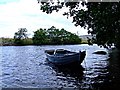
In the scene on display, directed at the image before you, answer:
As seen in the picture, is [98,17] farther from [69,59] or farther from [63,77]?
[69,59]

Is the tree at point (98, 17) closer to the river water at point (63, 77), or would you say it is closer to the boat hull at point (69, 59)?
the river water at point (63, 77)

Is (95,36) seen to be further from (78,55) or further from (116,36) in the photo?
(78,55)

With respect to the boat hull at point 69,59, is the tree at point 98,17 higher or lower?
higher

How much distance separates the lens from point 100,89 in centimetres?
2372

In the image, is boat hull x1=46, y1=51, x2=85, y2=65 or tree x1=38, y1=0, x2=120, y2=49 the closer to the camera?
tree x1=38, y1=0, x2=120, y2=49

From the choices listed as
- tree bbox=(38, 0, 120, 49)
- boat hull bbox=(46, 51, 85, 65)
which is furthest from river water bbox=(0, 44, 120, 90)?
tree bbox=(38, 0, 120, 49)

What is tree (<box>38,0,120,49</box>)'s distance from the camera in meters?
15.4

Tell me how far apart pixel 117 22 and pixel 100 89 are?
9.40 meters

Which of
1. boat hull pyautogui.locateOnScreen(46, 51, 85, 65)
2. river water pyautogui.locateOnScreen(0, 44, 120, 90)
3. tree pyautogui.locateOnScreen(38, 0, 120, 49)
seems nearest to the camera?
tree pyautogui.locateOnScreen(38, 0, 120, 49)

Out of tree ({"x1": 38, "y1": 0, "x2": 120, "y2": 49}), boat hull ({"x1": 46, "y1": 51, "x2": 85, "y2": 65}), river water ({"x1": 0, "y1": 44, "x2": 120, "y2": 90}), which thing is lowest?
river water ({"x1": 0, "y1": 44, "x2": 120, "y2": 90})

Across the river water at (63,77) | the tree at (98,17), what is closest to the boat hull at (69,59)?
the river water at (63,77)

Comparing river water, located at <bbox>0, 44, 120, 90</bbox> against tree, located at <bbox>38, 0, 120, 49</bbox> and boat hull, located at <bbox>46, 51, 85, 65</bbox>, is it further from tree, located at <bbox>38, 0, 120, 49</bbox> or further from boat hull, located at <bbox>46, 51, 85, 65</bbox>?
tree, located at <bbox>38, 0, 120, 49</bbox>

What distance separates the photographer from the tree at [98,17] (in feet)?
50.7

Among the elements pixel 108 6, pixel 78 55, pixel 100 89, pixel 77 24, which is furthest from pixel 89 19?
pixel 78 55
